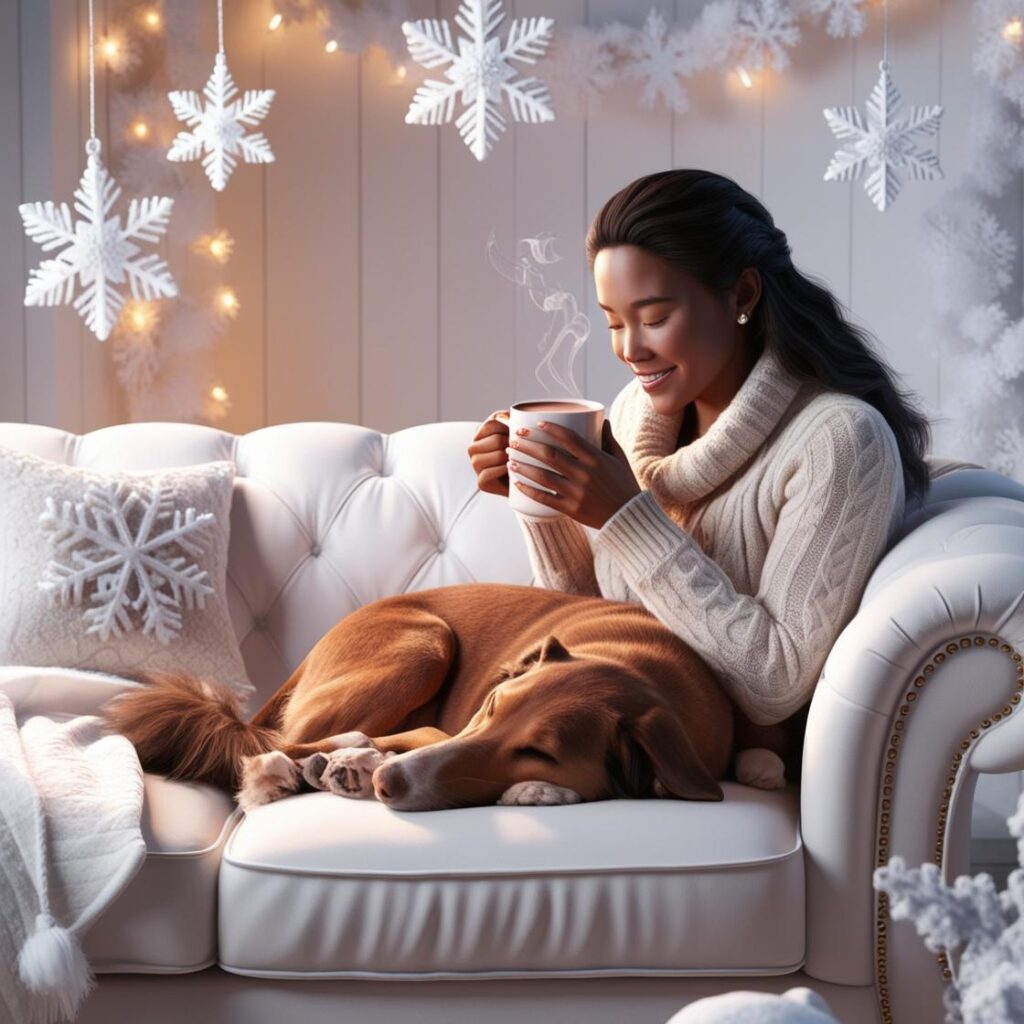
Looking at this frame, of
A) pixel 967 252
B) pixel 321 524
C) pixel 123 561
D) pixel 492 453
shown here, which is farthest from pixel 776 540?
pixel 967 252

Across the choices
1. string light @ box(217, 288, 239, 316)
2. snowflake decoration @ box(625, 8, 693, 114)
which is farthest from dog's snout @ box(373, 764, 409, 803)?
snowflake decoration @ box(625, 8, 693, 114)

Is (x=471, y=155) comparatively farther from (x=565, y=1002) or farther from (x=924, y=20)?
(x=565, y=1002)

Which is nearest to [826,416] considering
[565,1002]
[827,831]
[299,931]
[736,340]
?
[736,340]

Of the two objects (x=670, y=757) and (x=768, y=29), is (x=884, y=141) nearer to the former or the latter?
(x=768, y=29)

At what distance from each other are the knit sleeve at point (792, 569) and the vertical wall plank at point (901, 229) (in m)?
1.42

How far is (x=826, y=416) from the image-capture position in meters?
1.70

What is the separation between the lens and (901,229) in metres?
3.06

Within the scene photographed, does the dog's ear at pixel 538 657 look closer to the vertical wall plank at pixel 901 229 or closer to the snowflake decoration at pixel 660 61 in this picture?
the vertical wall plank at pixel 901 229

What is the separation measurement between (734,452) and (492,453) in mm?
327

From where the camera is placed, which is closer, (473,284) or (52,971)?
(52,971)

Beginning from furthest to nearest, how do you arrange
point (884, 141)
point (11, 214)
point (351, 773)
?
point (11, 214), point (884, 141), point (351, 773)

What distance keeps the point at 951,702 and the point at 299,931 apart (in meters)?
0.77

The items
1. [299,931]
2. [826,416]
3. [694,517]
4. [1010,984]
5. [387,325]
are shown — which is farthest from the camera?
[387,325]

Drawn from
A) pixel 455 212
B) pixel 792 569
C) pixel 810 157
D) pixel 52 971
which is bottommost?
pixel 52 971
